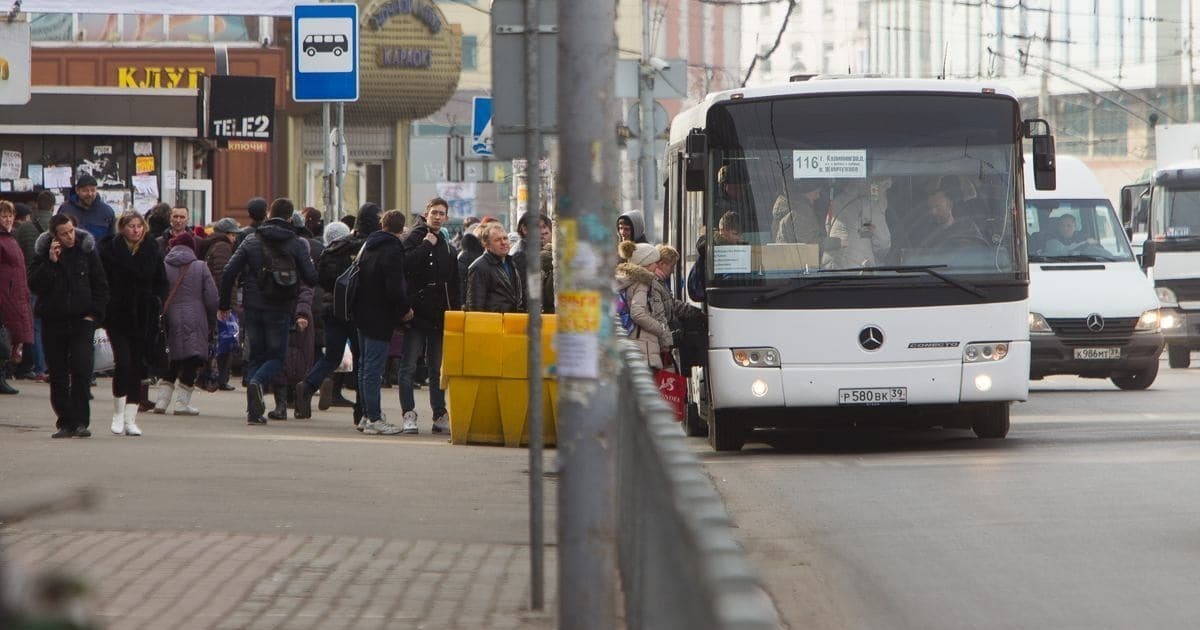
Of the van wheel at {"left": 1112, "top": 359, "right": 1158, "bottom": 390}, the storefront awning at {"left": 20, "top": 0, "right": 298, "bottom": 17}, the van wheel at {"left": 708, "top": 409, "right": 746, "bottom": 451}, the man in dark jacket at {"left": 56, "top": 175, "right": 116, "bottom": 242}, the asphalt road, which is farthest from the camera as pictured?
the van wheel at {"left": 1112, "top": 359, "right": 1158, "bottom": 390}

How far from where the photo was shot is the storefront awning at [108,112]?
27016 millimetres

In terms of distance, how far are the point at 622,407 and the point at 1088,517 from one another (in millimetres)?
4129

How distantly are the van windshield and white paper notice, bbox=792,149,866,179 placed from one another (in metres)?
6.99

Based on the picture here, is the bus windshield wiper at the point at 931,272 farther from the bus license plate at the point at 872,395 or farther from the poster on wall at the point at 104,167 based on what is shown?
the poster on wall at the point at 104,167

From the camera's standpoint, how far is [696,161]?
1389 centimetres

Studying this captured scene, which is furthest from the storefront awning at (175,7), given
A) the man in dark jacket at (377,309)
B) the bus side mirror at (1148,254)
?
the bus side mirror at (1148,254)

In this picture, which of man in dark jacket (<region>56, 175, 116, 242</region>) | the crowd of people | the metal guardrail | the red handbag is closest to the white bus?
the red handbag

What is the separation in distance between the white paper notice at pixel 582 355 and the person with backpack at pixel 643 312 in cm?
767

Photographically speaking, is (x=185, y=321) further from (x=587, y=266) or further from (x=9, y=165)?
(x=9, y=165)

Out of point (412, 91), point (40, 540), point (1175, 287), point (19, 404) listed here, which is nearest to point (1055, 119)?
point (412, 91)

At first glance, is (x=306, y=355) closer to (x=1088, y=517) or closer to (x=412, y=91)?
(x=1088, y=517)

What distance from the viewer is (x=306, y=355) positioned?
17.4 metres

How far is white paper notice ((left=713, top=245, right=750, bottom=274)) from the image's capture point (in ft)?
45.5

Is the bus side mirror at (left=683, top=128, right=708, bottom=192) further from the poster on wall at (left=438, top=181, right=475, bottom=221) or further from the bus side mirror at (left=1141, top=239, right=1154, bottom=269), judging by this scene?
the poster on wall at (left=438, top=181, right=475, bottom=221)
